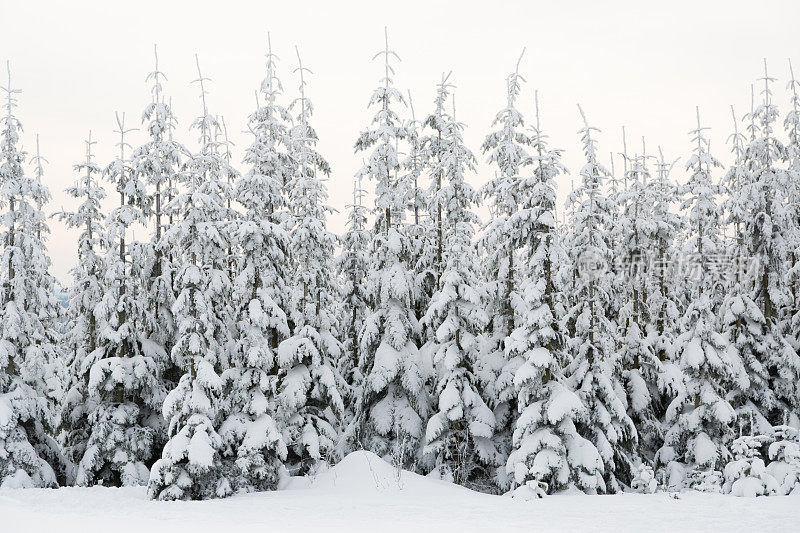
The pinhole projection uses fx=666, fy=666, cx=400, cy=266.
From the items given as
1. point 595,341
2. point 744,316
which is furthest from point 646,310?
point 595,341

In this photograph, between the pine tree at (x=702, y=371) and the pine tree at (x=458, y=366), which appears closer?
the pine tree at (x=458, y=366)

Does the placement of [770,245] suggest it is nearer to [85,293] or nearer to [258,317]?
[258,317]

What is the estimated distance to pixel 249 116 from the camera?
2286 centimetres

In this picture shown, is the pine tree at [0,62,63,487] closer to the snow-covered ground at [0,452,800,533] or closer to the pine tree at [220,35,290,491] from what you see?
the snow-covered ground at [0,452,800,533]

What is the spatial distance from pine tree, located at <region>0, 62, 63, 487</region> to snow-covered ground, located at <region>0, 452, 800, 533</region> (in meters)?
3.30

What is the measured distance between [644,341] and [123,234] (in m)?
19.1

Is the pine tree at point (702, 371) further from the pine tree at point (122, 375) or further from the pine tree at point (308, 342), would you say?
the pine tree at point (122, 375)

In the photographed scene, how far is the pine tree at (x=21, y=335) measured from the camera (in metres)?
21.5

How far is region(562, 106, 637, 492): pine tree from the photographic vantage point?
20.5 meters

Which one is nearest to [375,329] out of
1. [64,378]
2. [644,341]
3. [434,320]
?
[434,320]

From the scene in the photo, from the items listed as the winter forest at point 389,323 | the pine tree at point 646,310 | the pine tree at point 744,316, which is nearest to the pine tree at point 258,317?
the winter forest at point 389,323

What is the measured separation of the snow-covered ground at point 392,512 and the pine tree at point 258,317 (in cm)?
141

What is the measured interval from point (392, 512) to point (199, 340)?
824cm

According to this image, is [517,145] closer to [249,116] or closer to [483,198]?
[483,198]
